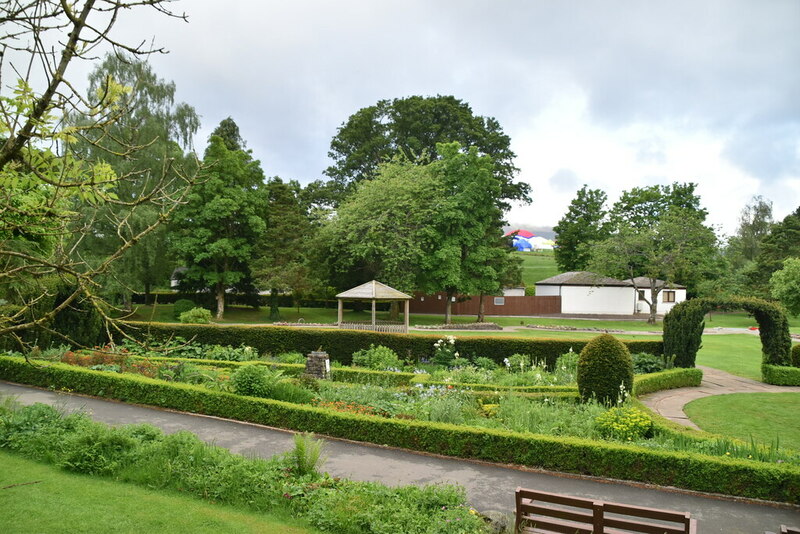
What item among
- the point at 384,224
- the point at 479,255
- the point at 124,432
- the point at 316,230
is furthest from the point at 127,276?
the point at 124,432

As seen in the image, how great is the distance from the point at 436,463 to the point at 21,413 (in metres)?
6.77

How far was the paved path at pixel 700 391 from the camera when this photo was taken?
12461 mm

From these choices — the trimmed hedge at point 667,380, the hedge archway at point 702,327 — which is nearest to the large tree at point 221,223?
the hedge archway at point 702,327

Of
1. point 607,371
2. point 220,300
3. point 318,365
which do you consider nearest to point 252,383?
point 318,365

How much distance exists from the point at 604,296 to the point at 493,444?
3948 centimetres

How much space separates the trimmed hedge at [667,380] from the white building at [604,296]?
29.0 meters

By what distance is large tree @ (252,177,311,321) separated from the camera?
33.8 meters

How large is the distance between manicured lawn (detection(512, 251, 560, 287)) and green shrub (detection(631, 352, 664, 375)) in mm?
47514

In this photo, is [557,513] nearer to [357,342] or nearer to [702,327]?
[357,342]

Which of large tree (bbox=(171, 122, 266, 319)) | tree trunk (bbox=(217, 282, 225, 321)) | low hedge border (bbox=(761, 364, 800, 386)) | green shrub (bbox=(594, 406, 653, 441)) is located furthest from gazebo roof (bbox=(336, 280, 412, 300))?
green shrub (bbox=(594, 406, 653, 441))

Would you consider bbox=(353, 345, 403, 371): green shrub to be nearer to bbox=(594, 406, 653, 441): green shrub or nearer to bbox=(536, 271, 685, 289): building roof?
bbox=(594, 406, 653, 441): green shrub

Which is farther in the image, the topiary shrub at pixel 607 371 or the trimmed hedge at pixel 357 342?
the trimmed hedge at pixel 357 342

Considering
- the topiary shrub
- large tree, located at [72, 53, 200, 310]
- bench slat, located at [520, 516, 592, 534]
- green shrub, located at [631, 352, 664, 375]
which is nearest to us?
bench slat, located at [520, 516, 592, 534]

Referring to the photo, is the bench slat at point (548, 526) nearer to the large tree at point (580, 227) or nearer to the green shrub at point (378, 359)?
the green shrub at point (378, 359)
